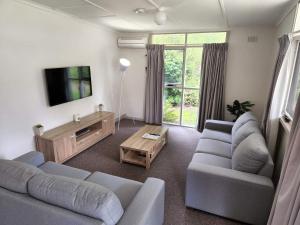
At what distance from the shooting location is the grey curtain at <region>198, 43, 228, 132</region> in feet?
14.0

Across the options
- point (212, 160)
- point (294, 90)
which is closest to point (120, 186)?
point (212, 160)

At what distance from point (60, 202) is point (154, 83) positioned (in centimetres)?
401

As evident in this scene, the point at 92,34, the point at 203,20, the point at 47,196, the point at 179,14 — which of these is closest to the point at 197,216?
the point at 47,196

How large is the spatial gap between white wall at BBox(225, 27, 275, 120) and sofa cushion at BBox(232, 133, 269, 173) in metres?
2.43

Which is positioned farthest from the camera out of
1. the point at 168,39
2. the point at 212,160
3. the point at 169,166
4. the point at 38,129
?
the point at 168,39

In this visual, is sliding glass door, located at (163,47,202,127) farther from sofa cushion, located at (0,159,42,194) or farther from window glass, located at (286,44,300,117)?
sofa cushion, located at (0,159,42,194)

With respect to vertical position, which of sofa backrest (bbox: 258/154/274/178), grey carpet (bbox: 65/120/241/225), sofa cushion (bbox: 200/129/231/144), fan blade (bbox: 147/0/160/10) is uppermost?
fan blade (bbox: 147/0/160/10)

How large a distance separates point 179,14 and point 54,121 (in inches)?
111

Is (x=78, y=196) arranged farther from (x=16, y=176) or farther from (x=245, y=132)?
(x=245, y=132)

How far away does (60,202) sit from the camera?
1.30 meters

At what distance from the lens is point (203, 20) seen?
3539mm

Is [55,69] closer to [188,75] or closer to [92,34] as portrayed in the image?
[92,34]

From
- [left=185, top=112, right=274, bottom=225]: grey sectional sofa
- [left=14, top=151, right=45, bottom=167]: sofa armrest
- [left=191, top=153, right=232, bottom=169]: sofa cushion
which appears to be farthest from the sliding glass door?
[left=14, top=151, right=45, bottom=167]: sofa armrest

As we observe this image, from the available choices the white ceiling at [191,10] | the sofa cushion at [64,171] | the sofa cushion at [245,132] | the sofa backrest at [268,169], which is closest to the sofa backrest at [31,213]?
the sofa cushion at [64,171]
